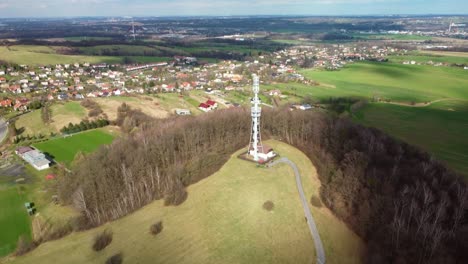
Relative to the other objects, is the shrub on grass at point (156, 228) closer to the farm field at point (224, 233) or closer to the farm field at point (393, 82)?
the farm field at point (224, 233)

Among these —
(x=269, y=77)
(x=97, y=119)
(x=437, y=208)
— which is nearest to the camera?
(x=437, y=208)

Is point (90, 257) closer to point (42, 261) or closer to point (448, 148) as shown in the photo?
point (42, 261)

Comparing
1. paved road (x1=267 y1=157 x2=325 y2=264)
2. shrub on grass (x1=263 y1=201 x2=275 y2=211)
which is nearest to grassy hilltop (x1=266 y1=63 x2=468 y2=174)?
paved road (x1=267 y1=157 x2=325 y2=264)

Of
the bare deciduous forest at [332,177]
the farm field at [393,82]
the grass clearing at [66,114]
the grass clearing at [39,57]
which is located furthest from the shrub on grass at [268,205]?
the grass clearing at [39,57]

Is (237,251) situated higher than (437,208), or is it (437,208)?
(437,208)

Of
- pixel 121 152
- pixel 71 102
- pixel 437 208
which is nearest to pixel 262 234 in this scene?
pixel 437 208

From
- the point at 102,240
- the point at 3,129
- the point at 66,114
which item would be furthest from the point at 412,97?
the point at 3,129
